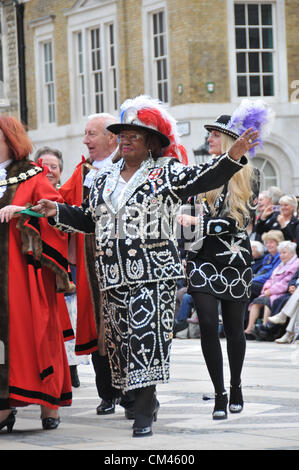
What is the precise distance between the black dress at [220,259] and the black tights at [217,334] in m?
0.06

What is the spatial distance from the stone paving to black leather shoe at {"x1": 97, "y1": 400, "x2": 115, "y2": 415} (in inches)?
2.5

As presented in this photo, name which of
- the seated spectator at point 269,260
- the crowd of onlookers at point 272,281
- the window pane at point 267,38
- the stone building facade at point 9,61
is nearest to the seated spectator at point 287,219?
the crowd of onlookers at point 272,281

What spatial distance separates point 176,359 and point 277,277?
8.32 ft

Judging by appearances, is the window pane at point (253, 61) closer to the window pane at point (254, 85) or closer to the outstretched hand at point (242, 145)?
the window pane at point (254, 85)

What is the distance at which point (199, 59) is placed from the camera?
21266mm

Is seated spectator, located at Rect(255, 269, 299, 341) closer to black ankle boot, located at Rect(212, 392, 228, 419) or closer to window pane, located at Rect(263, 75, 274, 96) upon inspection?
black ankle boot, located at Rect(212, 392, 228, 419)

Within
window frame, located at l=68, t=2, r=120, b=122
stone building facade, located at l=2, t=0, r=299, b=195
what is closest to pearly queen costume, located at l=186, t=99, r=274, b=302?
stone building facade, located at l=2, t=0, r=299, b=195

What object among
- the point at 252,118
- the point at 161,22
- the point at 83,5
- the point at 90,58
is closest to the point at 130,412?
the point at 252,118

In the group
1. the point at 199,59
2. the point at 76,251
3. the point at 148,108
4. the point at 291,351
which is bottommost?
the point at 291,351

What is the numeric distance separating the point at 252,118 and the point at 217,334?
4.35 ft
